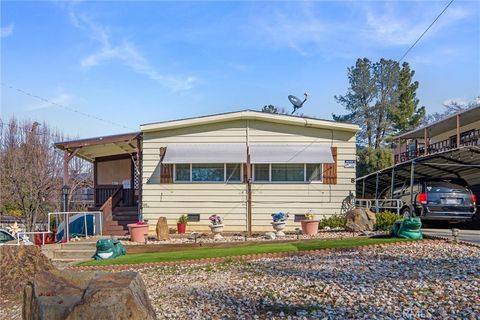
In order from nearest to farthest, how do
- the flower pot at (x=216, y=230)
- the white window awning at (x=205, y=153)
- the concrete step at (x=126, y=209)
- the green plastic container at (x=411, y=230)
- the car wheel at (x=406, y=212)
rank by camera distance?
1. the green plastic container at (x=411, y=230)
2. the flower pot at (x=216, y=230)
3. the car wheel at (x=406, y=212)
4. the white window awning at (x=205, y=153)
5. the concrete step at (x=126, y=209)

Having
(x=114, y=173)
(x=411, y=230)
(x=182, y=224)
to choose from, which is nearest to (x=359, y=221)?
(x=411, y=230)

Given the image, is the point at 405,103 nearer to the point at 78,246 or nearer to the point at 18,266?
the point at 78,246

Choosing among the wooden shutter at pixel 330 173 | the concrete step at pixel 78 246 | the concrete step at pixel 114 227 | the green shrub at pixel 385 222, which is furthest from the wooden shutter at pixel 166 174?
the green shrub at pixel 385 222

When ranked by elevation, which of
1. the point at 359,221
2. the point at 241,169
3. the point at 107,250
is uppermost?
the point at 241,169

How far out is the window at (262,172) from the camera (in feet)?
48.6

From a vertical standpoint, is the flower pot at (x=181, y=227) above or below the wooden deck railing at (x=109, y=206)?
below

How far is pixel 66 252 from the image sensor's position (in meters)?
11.5

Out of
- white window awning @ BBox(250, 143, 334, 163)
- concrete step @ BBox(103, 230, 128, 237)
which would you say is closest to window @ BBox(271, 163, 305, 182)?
white window awning @ BBox(250, 143, 334, 163)

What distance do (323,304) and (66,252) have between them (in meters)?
8.43

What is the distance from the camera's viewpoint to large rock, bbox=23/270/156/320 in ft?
11.9

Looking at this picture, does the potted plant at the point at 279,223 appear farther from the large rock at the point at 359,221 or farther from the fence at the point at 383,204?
the fence at the point at 383,204

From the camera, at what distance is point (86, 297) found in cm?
373

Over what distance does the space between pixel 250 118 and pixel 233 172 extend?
1849 millimetres

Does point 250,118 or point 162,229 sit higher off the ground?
point 250,118
